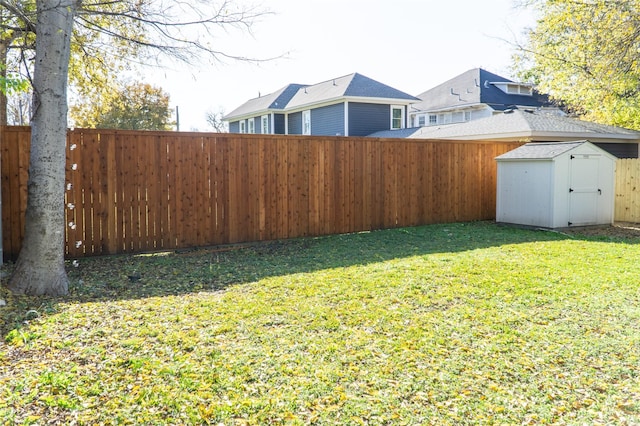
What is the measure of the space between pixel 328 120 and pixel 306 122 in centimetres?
211

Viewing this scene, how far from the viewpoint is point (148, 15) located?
661 cm

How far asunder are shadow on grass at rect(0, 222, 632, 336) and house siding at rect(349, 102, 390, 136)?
12.3 metres

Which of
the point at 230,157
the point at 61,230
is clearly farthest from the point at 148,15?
the point at 61,230

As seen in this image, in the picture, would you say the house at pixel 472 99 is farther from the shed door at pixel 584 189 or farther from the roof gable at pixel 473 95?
the shed door at pixel 584 189

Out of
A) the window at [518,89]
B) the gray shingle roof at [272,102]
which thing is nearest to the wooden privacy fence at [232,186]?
the gray shingle roof at [272,102]

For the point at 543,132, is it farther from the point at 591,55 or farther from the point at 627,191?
the point at 591,55

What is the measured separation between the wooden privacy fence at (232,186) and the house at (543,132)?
2976 mm

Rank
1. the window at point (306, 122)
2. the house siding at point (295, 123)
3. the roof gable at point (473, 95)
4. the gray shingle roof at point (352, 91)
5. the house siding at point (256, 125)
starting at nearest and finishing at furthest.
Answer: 1. the gray shingle roof at point (352, 91)
2. the window at point (306, 122)
3. the house siding at point (295, 123)
4. the roof gable at point (473, 95)
5. the house siding at point (256, 125)

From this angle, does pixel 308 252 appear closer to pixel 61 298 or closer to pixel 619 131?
pixel 61 298

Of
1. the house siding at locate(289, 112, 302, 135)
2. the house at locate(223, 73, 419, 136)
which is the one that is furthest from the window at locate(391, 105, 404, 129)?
the house siding at locate(289, 112, 302, 135)

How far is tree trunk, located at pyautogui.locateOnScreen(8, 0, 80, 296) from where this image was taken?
17.1 ft

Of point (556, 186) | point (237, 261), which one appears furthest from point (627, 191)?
point (237, 261)

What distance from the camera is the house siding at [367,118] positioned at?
2180cm

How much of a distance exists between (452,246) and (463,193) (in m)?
3.44
